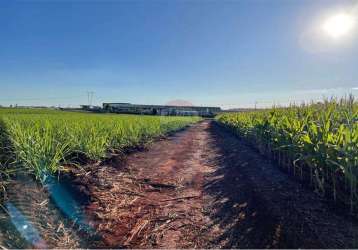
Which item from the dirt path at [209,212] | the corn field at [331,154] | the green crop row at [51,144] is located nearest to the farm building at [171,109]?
the green crop row at [51,144]

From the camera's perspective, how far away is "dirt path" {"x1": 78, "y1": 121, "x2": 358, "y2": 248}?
2557mm

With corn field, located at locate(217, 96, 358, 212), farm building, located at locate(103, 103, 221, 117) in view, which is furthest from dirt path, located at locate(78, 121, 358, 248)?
farm building, located at locate(103, 103, 221, 117)

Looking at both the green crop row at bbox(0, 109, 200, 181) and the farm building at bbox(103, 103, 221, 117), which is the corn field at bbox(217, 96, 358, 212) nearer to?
the green crop row at bbox(0, 109, 200, 181)

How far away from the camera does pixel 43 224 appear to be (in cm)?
268

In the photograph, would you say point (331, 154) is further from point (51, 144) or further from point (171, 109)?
point (171, 109)

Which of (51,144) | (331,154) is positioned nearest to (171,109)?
(51,144)

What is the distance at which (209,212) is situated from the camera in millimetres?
3314

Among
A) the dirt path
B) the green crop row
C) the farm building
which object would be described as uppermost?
the farm building

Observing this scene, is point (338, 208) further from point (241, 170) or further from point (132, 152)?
point (132, 152)

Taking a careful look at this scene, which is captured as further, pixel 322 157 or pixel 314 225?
pixel 322 157

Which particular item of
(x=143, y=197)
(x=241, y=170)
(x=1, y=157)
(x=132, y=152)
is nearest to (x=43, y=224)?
(x=143, y=197)

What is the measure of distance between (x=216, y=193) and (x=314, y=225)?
162cm

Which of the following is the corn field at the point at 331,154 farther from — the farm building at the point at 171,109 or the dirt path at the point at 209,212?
the farm building at the point at 171,109

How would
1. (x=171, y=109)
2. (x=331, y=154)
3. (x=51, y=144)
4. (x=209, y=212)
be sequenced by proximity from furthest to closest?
(x=171, y=109), (x=51, y=144), (x=331, y=154), (x=209, y=212)
